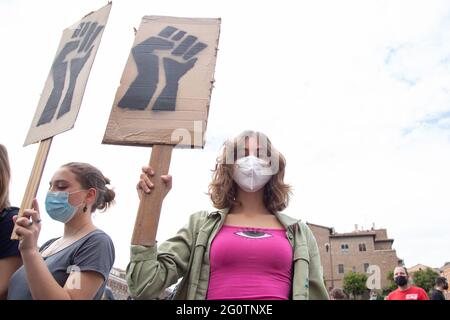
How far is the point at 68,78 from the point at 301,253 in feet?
7.20

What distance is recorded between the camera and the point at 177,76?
9.06ft

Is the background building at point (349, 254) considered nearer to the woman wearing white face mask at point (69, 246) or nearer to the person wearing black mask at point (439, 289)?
the person wearing black mask at point (439, 289)

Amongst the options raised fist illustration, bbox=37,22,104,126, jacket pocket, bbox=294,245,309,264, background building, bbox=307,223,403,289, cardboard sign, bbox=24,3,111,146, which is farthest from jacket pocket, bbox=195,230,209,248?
background building, bbox=307,223,403,289

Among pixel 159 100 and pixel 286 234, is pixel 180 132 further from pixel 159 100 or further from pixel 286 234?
pixel 286 234

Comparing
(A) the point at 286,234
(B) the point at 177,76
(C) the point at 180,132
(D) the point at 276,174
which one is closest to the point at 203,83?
(B) the point at 177,76

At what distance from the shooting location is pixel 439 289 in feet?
24.4

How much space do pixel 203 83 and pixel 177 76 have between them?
214 millimetres

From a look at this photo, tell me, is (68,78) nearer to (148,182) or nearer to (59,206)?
(59,206)

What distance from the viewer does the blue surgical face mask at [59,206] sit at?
8.57ft

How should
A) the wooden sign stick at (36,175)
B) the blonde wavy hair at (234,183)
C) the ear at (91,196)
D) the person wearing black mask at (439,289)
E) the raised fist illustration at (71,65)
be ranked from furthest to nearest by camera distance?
the person wearing black mask at (439,289)
the raised fist illustration at (71,65)
the ear at (91,196)
the blonde wavy hair at (234,183)
the wooden sign stick at (36,175)

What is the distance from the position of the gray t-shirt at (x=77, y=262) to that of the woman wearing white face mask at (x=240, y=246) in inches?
13.3

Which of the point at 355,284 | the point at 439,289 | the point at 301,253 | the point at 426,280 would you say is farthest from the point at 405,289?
the point at 426,280

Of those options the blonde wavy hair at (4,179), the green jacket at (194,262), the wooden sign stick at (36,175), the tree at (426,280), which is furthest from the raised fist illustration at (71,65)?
the tree at (426,280)

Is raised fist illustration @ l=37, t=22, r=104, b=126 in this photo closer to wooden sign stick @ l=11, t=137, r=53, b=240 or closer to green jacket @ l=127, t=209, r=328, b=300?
wooden sign stick @ l=11, t=137, r=53, b=240
